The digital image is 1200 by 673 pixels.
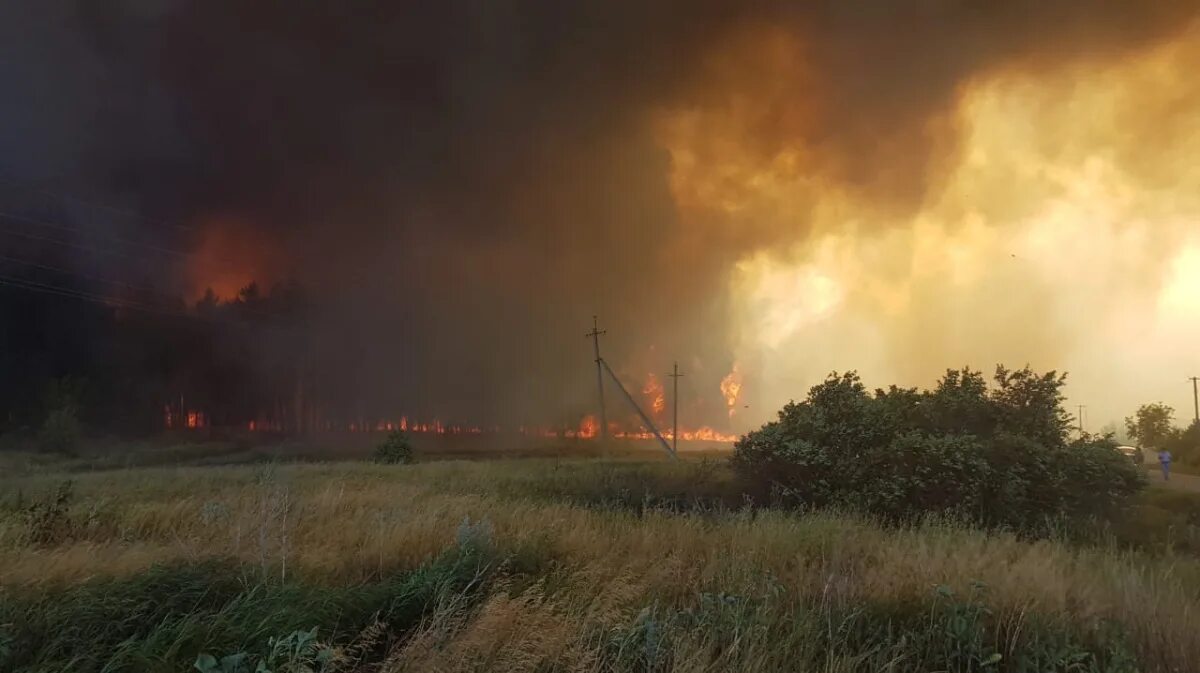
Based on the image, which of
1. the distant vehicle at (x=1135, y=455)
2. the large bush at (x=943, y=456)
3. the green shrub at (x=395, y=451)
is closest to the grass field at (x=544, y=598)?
the large bush at (x=943, y=456)

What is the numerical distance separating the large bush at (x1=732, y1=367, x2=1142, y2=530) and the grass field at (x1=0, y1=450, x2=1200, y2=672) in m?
5.90

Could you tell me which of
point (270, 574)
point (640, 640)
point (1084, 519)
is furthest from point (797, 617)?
point (1084, 519)

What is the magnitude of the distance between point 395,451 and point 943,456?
98.7ft

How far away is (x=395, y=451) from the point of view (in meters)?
38.0

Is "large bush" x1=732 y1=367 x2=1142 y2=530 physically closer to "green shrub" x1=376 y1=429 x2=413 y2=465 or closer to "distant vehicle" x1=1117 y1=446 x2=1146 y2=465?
"distant vehicle" x1=1117 y1=446 x2=1146 y2=465

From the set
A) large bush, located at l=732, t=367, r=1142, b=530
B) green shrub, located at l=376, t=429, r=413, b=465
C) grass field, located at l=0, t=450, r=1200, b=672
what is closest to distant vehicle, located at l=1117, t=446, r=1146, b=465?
large bush, located at l=732, t=367, r=1142, b=530

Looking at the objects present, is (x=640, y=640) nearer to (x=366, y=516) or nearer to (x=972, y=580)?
(x=972, y=580)

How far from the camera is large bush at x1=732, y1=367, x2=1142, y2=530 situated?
16094 mm

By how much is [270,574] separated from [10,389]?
8734cm

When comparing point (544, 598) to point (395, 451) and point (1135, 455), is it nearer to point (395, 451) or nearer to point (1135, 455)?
point (1135, 455)

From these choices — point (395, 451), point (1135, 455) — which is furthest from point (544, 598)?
point (395, 451)

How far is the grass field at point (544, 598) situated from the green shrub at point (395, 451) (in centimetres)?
2718

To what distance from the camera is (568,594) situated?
5977mm

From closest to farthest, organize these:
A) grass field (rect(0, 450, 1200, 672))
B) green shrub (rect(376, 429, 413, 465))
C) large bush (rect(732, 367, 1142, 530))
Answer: grass field (rect(0, 450, 1200, 672)) → large bush (rect(732, 367, 1142, 530)) → green shrub (rect(376, 429, 413, 465))
